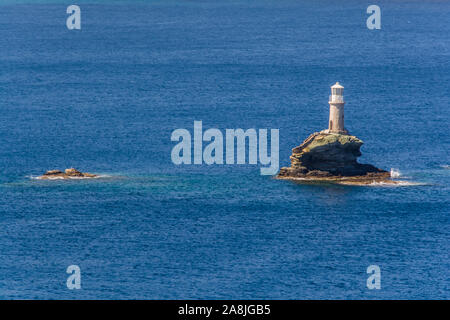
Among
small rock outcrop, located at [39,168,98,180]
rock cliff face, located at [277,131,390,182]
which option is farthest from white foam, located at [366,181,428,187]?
small rock outcrop, located at [39,168,98,180]

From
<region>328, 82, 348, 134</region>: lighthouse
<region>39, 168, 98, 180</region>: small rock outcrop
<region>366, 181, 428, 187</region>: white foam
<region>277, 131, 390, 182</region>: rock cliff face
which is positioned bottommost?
<region>366, 181, 428, 187</region>: white foam

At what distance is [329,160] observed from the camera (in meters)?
178

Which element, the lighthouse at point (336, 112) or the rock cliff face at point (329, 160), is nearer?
the rock cliff face at point (329, 160)

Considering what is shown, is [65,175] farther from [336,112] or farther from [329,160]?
[336,112]

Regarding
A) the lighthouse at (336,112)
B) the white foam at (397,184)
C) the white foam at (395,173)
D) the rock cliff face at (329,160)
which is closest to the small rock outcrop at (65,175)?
the rock cliff face at (329,160)

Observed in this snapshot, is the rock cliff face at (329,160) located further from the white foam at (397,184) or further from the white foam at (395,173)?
the white foam at (395,173)

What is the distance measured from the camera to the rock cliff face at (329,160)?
6939 inches

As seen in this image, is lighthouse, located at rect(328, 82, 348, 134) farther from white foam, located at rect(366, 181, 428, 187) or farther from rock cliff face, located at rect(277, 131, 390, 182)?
white foam, located at rect(366, 181, 428, 187)

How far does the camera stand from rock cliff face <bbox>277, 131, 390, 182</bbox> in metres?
176

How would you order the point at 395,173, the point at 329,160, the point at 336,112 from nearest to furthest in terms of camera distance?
the point at 329,160 → the point at 336,112 → the point at 395,173

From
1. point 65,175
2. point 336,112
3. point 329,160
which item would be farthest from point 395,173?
point 65,175

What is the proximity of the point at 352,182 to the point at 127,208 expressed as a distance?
2858cm

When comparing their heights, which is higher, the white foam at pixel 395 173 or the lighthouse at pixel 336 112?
the lighthouse at pixel 336 112

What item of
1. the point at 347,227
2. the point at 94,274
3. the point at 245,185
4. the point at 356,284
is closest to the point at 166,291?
the point at 94,274
